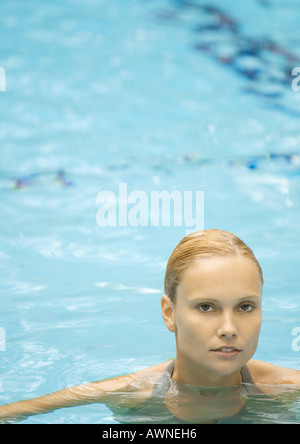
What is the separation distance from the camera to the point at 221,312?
81.7 inches

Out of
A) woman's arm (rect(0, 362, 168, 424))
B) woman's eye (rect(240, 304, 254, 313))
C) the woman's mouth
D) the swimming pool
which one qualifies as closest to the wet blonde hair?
woman's eye (rect(240, 304, 254, 313))

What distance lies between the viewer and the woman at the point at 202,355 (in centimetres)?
207

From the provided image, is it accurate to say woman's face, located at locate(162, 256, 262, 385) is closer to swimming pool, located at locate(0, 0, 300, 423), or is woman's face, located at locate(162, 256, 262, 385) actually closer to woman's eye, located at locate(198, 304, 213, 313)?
woman's eye, located at locate(198, 304, 213, 313)

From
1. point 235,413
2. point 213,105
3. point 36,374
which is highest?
point 213,105

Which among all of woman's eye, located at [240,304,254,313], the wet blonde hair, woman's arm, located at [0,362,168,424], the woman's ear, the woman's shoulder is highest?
the wet blonde hair

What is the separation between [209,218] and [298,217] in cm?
67

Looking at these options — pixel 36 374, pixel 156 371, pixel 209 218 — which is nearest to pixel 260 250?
pixel 209 218

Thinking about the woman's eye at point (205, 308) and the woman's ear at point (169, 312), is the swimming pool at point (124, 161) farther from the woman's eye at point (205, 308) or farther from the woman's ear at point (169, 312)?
the woman's eye at point (205, 308)

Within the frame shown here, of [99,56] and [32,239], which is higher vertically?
[99,56]

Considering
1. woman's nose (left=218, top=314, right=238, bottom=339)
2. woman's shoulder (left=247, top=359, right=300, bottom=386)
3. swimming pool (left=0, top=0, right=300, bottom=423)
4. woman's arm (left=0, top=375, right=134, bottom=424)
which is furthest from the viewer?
swimming pool (left=0, top=0, right=300, bottom=423)

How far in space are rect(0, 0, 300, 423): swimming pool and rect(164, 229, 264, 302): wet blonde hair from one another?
0.58m

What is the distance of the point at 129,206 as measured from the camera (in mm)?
5430

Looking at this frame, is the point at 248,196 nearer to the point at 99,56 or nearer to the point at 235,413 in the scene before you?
the point at 99,56

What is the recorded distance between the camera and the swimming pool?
11.9 feet
